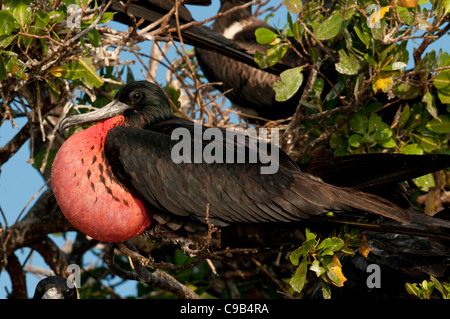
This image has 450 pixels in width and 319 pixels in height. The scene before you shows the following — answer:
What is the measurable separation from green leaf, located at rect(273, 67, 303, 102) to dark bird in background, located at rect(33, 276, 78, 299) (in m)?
1.47

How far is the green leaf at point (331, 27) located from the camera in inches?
121

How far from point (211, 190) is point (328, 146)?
1.06 metres

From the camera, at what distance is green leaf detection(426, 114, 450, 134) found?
341cm

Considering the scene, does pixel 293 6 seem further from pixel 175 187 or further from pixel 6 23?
pixel 6 23

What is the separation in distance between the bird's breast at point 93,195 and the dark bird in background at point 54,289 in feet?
3.63

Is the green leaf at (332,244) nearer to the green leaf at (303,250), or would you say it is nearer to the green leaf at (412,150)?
the green leaf at (303,250)

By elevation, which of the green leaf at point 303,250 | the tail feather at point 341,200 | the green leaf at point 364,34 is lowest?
the green leaf at point 303,250

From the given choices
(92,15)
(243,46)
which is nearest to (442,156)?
(92,15)

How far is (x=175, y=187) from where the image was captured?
9.02ft

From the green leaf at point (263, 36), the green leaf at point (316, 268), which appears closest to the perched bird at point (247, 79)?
the green leaf at point (263, 36)

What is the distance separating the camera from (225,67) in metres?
4.71

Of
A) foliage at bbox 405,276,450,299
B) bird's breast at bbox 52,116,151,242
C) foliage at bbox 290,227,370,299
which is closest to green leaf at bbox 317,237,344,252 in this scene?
foliage at bbox 290,227,370,299

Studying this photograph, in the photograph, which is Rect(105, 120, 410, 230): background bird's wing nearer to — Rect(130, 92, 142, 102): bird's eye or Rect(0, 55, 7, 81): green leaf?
Rect(130, 92, 142, 102): bird's eye

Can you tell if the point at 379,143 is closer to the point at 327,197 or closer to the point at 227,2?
the point at 327,197
